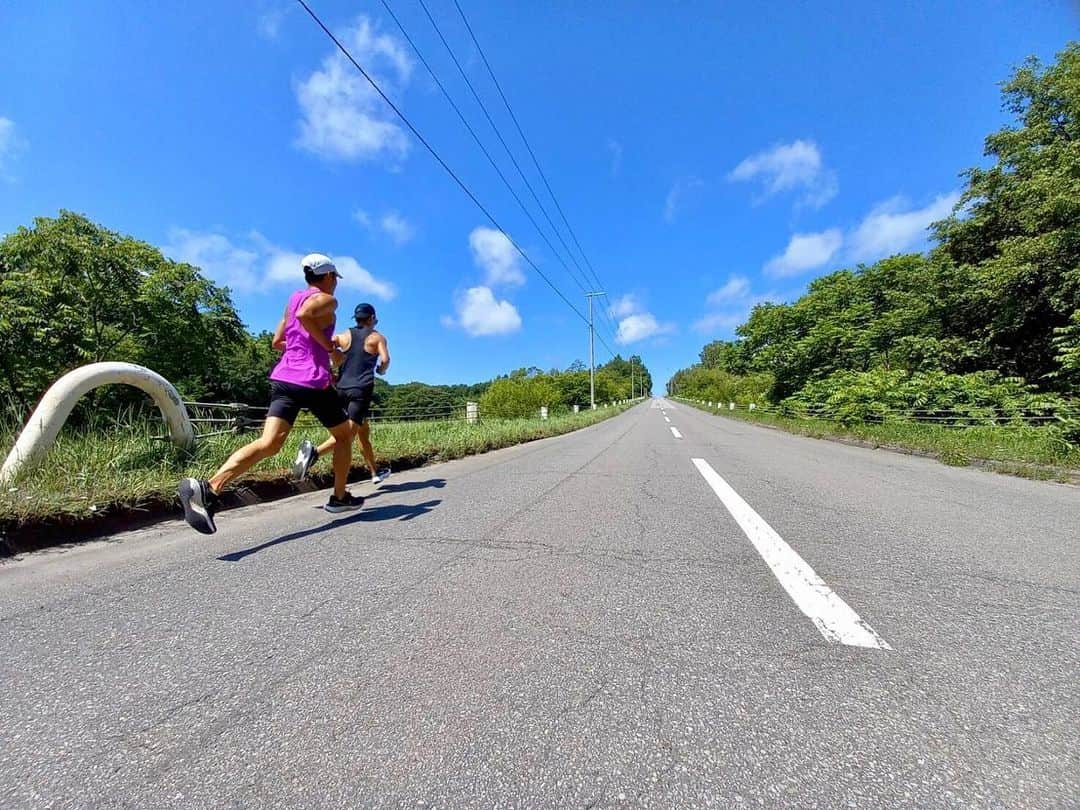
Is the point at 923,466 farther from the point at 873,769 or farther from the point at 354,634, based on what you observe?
the point at 354,634

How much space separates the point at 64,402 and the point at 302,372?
1.90 meters

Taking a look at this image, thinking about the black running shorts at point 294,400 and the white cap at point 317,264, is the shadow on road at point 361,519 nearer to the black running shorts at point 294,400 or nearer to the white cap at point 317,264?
the black running shorts at point 294,400

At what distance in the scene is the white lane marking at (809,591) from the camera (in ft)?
5.58

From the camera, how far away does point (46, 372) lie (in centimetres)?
1258

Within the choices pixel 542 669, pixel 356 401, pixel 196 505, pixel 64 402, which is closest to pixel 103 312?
pixel 64 402

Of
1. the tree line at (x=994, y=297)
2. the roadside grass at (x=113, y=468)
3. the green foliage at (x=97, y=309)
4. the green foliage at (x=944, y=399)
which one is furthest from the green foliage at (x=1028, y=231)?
the green foliage at (x=97, y=309)

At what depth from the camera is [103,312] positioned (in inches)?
624

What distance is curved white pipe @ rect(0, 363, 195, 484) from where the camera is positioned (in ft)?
9.93

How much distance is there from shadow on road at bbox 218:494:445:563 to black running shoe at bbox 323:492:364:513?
3.6 inches

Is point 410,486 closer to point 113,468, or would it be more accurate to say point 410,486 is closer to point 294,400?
point 294,400

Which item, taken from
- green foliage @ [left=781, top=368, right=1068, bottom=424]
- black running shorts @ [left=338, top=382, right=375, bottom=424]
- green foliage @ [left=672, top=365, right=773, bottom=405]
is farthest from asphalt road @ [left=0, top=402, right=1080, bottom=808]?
green foliage @ [left=672, top=365, right=773, bottom=405]

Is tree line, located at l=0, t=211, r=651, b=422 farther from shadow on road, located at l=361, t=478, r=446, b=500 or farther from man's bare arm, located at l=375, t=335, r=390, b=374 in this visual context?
man's bare arm, located at l=375, t=335, r=390, b=374

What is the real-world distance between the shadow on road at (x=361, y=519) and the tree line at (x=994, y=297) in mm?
11737

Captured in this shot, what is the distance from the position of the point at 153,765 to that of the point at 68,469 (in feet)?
11.0
